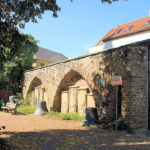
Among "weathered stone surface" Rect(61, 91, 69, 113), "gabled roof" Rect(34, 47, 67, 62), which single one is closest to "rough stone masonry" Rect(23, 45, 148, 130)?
"weathered stone surface" Rect(61, 91, 69, 113)

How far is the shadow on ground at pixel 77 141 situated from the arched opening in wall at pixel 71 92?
13.6 feet

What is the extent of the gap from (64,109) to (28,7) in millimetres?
7538

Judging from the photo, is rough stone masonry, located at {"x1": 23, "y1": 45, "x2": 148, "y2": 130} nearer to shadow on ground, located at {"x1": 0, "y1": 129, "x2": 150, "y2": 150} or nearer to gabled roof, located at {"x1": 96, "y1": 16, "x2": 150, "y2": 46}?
shadow on ground, located at {"x1": 0, "y1": 129, "x2": 150, "y2": 150}

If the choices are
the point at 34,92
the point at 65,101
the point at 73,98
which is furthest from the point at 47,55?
the point at 73,98

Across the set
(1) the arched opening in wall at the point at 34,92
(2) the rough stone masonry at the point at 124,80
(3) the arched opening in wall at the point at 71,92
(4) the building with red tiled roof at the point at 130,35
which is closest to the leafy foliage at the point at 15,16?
(2) the rough stone masonry at the point at 124,80

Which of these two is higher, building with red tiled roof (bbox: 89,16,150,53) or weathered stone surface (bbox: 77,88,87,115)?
building with red tiled roof (bbox: 89,16,150,53)

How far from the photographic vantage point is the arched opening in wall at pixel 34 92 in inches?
562

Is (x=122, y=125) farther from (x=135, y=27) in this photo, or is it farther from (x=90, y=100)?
(x=135, y=27)

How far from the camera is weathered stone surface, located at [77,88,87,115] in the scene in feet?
34.0

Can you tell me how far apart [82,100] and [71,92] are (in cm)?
123

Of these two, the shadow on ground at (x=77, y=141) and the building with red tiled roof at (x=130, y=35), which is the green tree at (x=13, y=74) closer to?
the building with red tiled roof at (x=130, y=35)

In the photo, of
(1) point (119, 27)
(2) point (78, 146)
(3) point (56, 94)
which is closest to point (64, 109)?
(3) point (56, 94)

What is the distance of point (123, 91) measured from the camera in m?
7.59

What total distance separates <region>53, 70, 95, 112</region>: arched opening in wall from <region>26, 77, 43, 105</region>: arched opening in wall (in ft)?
6.79
